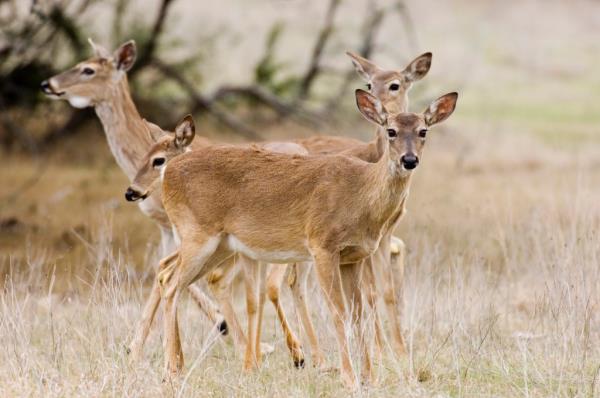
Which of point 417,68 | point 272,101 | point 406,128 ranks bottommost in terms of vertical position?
point 272,101

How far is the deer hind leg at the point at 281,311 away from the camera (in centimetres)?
834

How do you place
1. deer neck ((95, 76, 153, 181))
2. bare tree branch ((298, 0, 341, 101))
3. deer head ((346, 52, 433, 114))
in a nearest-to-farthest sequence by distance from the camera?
deer head ((346, 52, 433, 114)), deer neck ((95, 76, 153, 181)), bare tree branch ((298, 0, 341, 101))

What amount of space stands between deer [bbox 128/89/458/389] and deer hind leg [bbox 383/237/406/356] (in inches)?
35.5

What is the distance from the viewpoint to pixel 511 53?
3359cm

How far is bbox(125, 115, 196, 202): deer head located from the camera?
8.32 m

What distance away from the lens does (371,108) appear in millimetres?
7898

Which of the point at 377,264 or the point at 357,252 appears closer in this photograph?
the point at 357,252

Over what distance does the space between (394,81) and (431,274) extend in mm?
1677

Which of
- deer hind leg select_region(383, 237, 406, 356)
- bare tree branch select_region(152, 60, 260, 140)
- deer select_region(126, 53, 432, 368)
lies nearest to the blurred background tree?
bare tree branch select_region(152, 60, 260, 140)

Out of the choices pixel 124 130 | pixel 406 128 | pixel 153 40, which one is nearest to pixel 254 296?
pixel 406 128

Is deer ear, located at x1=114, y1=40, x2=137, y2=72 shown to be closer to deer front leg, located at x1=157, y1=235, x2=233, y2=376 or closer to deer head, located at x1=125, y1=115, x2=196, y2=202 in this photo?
deer head, located at x1=125, y1=115, x2=196, y2=202

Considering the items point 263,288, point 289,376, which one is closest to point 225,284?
point 263,288

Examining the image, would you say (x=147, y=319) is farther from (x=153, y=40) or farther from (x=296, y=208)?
(x=153, y=40)

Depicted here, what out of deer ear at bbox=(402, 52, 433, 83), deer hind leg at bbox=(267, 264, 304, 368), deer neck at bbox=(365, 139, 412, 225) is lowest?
deer hind leg at bbox=(267, 264, 304, 368)
